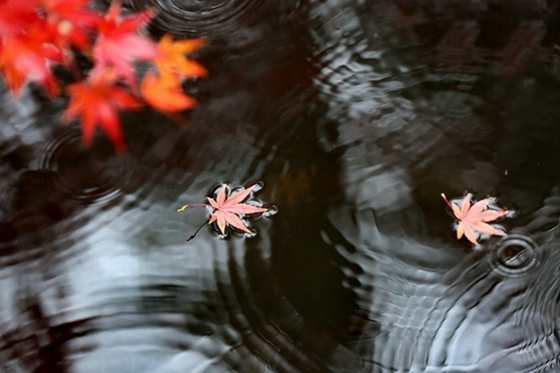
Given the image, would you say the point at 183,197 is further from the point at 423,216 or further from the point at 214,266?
the point at 423,216

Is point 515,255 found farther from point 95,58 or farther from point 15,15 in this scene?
point 15,15

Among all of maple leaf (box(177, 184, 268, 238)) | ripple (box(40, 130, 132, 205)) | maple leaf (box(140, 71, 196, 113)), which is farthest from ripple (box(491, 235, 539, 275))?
ripple (box(40, 130, 132, 205))

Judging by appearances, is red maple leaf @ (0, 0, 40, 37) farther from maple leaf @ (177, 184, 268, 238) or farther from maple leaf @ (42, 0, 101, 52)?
maple leaf @ (177, 184, 268, 238)

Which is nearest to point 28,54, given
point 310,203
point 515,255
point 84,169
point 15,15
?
point 15,15

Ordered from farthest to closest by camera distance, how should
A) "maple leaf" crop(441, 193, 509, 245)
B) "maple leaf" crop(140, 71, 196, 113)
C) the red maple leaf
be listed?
"maple leaf" crop(140, 71, 196, 113), "maple leaf" crop(441, 193, 509, 245), the red maple leaf

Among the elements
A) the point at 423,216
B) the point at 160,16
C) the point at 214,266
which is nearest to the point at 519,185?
the point at 423,216
